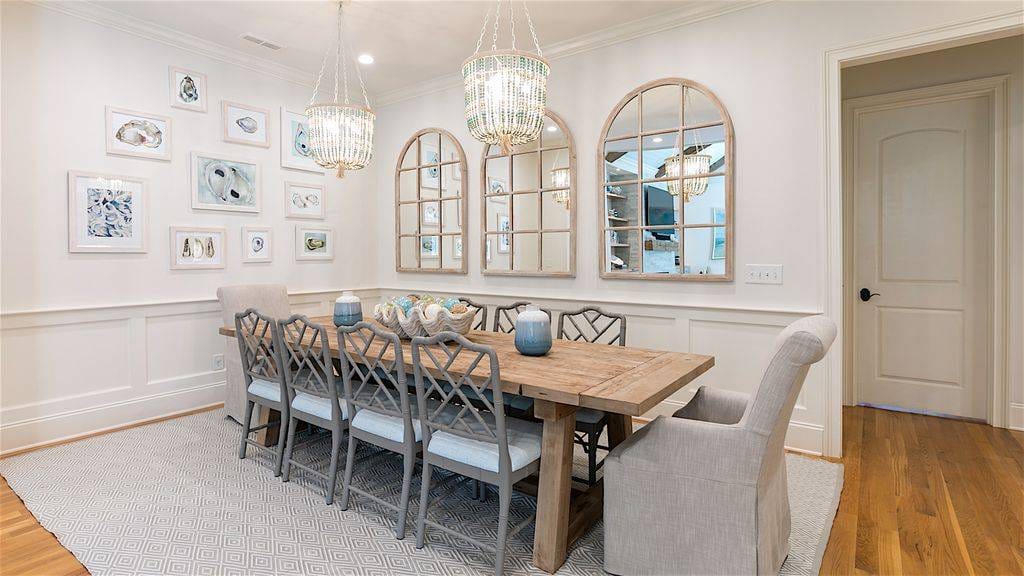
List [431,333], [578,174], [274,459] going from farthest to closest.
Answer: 1. [578,174]
2. [274,459]
3. [431,333]

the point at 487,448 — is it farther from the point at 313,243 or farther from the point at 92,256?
the point at 313,243

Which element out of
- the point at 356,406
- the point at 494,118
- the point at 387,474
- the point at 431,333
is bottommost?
the point at 387,474

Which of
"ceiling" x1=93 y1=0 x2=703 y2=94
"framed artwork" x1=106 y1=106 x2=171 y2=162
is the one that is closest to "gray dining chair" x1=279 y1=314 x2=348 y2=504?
"framed artwork" x1=106 y1=106 x2=171 y2=162

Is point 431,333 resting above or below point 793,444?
above

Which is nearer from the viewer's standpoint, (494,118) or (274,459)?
(494,118)

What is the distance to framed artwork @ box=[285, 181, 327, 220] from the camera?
15.1 feet

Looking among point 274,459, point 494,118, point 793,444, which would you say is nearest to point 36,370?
point 274,459

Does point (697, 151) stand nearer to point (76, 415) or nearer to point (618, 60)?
point (618, 60)

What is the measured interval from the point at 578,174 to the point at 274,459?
2.78 m

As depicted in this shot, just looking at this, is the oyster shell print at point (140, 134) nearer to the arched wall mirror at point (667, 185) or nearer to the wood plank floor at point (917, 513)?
the wood plank floor at point (917, 513)

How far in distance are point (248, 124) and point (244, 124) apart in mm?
34

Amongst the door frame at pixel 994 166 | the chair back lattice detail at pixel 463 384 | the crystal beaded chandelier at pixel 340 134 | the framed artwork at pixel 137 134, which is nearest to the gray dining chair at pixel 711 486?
the chair back lattice detail at pixel 463 384

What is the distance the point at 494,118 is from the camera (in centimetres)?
249

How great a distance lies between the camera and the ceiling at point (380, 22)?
3.40m
